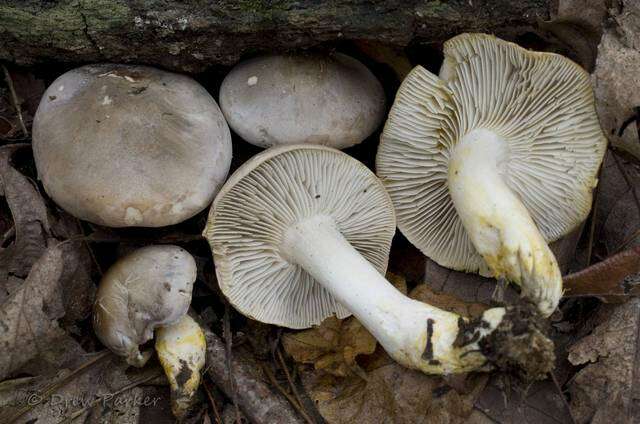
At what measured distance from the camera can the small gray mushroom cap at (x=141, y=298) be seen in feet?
7.62

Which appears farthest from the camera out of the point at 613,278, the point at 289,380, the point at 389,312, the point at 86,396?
the point at 289,380

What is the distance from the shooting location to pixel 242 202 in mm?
2410

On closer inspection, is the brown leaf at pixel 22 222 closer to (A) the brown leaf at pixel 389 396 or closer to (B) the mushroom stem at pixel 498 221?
(A) the brown leaf at pixel 389 396

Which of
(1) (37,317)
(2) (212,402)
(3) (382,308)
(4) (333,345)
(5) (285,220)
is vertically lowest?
(2) (212,402)

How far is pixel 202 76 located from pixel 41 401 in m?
1.60

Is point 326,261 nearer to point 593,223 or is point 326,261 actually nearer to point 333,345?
point 333,345

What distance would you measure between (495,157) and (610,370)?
97 centimetres

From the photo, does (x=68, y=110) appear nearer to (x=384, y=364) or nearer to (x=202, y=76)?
(x=202, y=76)

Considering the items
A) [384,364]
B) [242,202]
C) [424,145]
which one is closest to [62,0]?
[242,202]

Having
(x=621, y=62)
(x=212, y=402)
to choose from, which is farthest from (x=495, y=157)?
(x=212, y=402)

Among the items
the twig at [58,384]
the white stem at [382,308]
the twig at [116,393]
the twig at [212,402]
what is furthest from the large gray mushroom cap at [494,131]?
the twig at [58,384]

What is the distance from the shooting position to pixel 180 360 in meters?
2.46

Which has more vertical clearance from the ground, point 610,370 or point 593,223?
point 593,223

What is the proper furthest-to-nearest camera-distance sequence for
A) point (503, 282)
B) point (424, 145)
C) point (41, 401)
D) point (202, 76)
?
point (202, 76) → point (424, 145) → point (41, 401) → point (503, 282)
